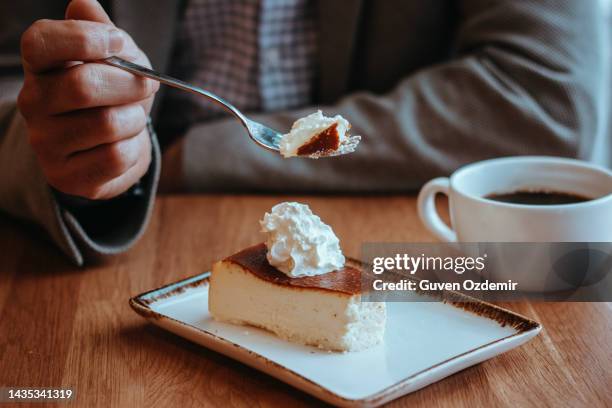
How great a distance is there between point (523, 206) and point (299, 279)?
0.27 metres

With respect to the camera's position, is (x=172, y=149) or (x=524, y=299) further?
(x=172, y=149)

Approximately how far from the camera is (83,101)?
0.83 meters

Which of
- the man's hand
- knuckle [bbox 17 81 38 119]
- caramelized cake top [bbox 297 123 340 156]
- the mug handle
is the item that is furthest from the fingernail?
the mug handle

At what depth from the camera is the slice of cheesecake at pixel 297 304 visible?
69 centimetres

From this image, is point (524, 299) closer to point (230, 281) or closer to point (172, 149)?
point (230, 281)

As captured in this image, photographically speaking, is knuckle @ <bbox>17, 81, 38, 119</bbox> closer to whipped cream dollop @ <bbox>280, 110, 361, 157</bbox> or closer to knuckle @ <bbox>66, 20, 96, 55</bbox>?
knuckle @ <bbox>66, 20, 96, 55</bbox>

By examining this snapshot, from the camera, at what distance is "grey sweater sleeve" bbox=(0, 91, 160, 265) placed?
3.18 ft

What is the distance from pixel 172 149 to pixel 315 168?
29 centimetres

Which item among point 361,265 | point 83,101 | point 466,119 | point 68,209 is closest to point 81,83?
point 83,101

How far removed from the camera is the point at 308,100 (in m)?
1.54

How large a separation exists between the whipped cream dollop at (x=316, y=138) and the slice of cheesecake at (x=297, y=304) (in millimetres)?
121

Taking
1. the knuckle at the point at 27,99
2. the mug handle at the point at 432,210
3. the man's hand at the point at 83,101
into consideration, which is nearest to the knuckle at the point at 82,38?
the man's hand at the point at 83,101

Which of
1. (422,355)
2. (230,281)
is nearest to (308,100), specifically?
(230,281)

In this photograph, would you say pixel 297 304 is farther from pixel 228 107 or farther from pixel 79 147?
pixel 79 147
